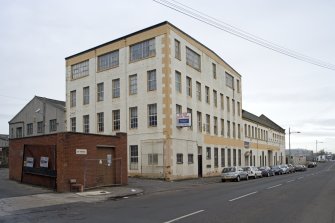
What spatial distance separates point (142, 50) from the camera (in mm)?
37906

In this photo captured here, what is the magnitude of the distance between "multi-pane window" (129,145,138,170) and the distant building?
13.4 meters

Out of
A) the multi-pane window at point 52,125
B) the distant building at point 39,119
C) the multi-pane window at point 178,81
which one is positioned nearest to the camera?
the multi-pane window at point 178,81

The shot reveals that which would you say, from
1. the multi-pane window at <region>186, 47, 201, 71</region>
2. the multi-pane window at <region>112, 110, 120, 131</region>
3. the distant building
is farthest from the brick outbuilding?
the distant building

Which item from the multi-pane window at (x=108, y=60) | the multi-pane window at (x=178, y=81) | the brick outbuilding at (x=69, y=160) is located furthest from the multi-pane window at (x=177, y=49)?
the brick outbuilding at (x=69, y=160)

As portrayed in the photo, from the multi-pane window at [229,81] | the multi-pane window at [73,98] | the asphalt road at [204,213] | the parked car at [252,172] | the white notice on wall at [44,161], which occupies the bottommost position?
the parked car at [252,172]

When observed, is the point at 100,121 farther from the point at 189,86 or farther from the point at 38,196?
the point at 38,196

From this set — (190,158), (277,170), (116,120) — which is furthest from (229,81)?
(116,120)

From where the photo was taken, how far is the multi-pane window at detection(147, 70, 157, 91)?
1442 inches

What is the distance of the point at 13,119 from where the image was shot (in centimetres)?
5956

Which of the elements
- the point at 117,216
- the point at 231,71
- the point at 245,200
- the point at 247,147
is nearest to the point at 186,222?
the point at 117,216

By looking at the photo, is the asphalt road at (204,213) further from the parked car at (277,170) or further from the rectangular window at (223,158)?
the parked car at (277,170)

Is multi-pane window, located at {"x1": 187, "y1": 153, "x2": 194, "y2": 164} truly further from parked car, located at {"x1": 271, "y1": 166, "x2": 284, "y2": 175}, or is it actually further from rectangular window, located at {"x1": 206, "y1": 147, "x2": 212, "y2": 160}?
parked car, located at {"x1": 271, "y1": 166, "x2": 284, "y2": 175}

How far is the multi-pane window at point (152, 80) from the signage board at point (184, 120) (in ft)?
11.2

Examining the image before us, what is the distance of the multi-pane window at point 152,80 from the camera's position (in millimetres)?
36625
